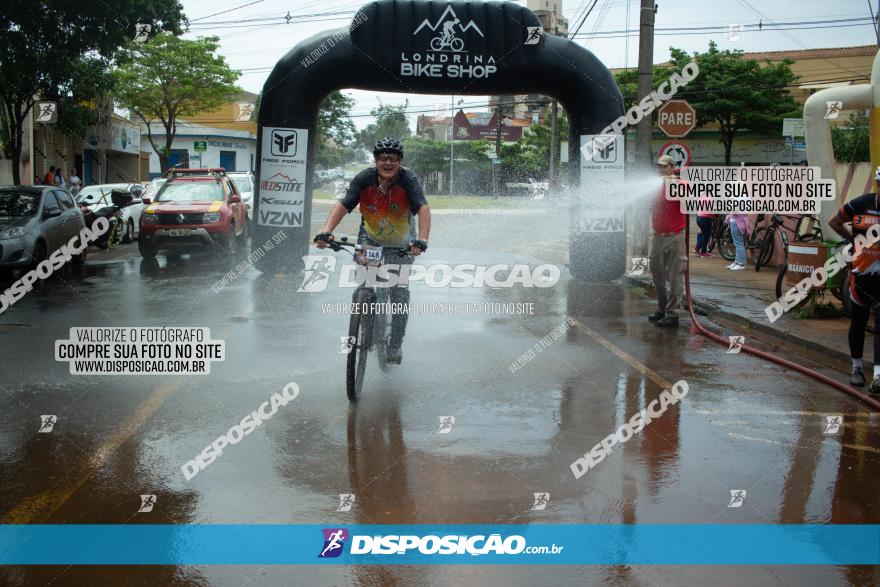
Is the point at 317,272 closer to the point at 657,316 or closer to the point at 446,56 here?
the point at 446,56

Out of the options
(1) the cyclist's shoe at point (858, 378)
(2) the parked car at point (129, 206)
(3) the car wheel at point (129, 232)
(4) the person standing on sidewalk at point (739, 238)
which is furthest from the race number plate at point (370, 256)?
(3) the car wheel at point (129, 232)

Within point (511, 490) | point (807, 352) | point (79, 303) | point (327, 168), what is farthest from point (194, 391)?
point (327, 168)

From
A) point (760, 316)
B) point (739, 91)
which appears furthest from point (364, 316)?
point (739, 91)

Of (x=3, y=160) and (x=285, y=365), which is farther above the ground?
(x=3, y=160)

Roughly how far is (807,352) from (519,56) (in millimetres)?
7610

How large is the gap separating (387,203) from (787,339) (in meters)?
5.47

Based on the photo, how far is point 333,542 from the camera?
4.30m

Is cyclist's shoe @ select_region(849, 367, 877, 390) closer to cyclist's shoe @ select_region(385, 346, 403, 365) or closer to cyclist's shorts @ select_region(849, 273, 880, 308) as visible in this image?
cyclist's shorts @ select_region(849, 273, 880, 308)

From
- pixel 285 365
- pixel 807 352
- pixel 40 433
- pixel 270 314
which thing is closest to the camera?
pixel 40 433

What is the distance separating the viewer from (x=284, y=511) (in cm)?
468

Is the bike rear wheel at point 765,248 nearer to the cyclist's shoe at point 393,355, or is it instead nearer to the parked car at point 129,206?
the cyclist's shoe at point 393,355

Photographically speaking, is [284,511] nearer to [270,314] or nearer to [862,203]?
[862,203]

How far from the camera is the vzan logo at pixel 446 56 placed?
14609 mm

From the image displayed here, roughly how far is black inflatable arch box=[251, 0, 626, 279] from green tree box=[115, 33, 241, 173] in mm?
28749
